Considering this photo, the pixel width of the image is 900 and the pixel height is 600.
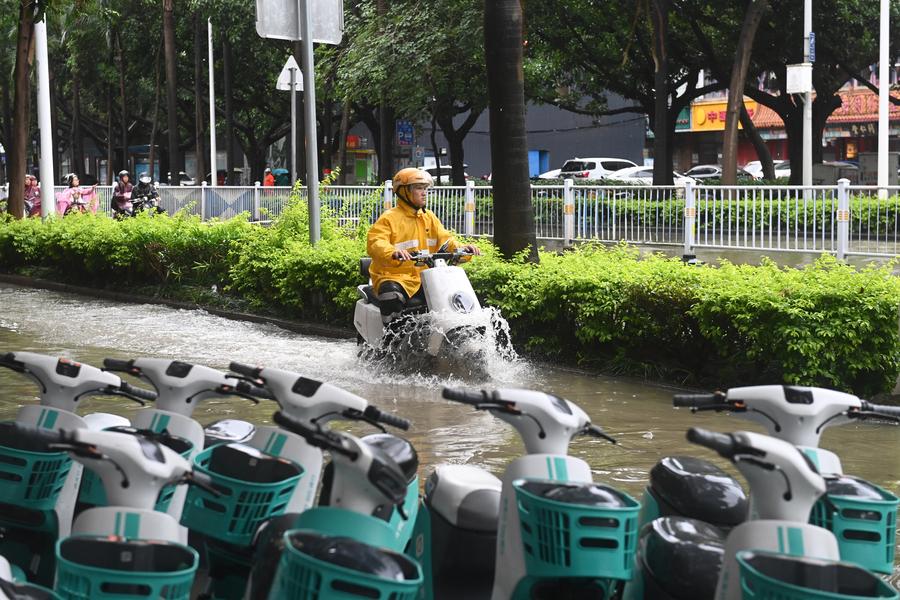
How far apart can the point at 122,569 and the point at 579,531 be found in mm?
1110

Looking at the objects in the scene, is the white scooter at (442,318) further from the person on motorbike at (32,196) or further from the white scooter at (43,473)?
the person on motorbike at (32,196)

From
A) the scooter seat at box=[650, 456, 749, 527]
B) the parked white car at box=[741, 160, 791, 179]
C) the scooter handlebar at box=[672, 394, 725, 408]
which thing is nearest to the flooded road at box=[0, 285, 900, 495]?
the scooter seat at box=[650, 456, 749, 527]

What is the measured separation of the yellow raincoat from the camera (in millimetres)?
9453

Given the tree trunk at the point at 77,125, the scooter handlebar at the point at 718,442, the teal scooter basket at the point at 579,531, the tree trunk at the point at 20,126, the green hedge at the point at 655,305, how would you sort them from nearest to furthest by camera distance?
the scooter handlebar at the point at 718,442
the teal scooter basket at the point at 579,531
the green hedge at the point at 655,305
the tree trunk at the point at 20,126
the tree trunk at the point at 77,125

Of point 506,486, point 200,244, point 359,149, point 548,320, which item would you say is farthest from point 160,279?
point 359,149

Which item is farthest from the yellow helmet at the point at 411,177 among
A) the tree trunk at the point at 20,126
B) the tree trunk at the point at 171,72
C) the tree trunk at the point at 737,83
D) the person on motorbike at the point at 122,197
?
the tree trunk at the point at 171,72

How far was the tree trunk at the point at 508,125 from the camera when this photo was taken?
11133 millimetres

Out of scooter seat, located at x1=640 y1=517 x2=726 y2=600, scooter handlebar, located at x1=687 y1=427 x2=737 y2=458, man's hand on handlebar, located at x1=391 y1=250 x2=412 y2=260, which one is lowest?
scooter seat, located at x1=640 y1=517 x2=726 y2=600

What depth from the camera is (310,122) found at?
1320cm

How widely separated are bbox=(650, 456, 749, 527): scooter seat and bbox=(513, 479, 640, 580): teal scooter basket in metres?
0.70

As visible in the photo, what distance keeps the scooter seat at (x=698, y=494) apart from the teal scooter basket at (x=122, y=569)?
163cm

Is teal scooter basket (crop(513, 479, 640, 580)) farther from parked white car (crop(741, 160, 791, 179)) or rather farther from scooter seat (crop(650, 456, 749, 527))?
parked white car (crop(741, 160, 791, 179))

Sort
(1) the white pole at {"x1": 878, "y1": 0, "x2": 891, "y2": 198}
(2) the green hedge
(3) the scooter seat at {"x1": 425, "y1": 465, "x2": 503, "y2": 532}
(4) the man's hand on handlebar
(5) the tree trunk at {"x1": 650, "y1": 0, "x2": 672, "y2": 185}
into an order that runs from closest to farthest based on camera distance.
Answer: (3) the scooter seat at {"x1": 425, "y1": 465, "x2": 503, "y2": 532} < (2) the green hedge < (4) the man's hand on handlebar < (1) the white pole at {"x1": 878, "y1": 0, "x2": 891, "y2": 198} < (5) the tree trunk at {"x1": 650, "y1": 0, "x2": 672, "y2": 185}

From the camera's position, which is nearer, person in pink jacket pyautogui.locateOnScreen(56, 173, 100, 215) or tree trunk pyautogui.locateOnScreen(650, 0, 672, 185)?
tree trunk pyautogui.locateOnScreen(650, 0, 672, 185)
